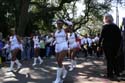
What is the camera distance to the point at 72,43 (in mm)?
18953

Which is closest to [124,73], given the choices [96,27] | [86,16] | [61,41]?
[61,41]

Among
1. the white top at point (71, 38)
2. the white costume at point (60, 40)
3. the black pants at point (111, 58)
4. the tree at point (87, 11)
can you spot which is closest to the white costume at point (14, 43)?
the white top at point (71, 38)

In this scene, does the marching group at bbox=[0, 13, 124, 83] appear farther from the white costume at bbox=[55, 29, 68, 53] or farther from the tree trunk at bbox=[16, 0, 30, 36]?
the tree trunk at bbox=[16, 0, 30, 36]

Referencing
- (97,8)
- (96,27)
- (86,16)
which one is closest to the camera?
(97,8)

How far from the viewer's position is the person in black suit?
13.8 m

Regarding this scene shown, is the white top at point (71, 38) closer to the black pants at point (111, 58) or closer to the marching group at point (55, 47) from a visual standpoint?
the marching group at point (55, 47)

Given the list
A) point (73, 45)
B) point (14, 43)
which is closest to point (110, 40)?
point (73, 45)

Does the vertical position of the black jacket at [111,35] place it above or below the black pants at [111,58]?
above

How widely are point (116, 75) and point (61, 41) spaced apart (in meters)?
2.25

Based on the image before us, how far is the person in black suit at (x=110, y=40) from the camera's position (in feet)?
45.2

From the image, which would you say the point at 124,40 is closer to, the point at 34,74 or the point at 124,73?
the point at 124,73

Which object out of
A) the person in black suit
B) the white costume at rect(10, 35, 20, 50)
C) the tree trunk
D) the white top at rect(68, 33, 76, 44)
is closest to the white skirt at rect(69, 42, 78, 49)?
the white top at rect(68, 33, 76, 44)

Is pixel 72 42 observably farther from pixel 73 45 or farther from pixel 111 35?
pixel 111 35

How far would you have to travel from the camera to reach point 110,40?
13883mm
